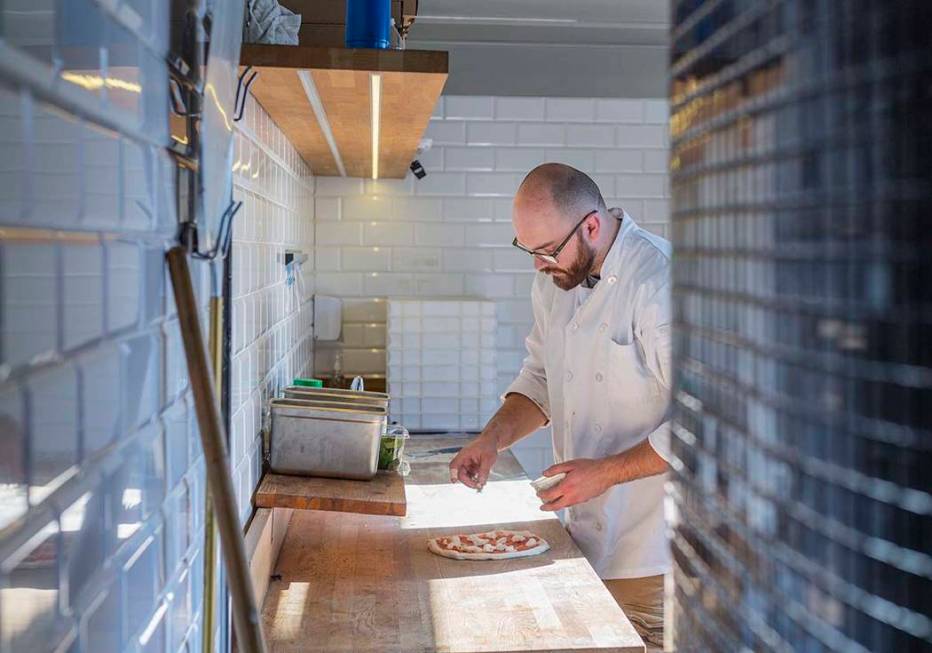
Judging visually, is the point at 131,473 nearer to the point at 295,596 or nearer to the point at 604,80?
the point at 295,596

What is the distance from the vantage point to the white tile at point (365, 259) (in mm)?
4156

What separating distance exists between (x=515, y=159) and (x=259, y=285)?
2215 mm

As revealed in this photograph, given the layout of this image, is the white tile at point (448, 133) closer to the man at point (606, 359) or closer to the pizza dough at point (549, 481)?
the man at point (606, 359)

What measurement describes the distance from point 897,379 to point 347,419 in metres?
2.04

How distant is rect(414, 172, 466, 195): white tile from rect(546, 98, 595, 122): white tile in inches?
17.5

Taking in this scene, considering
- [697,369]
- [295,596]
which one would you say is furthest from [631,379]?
[697,369]

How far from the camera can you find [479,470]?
2475 millimetres

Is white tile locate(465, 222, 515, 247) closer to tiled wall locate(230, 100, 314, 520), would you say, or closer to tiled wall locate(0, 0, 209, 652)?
tiled wall locate(230, 100, 314, 520)

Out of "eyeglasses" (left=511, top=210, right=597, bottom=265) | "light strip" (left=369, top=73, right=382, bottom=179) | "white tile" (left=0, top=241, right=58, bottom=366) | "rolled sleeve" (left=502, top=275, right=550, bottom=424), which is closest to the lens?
"white tile" (left=0, top=241, right=58, bottom=366)

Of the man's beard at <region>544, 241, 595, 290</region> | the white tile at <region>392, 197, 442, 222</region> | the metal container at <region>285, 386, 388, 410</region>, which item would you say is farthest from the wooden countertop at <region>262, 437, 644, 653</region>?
the white tile at <region>392, 197, 442, 222</region>

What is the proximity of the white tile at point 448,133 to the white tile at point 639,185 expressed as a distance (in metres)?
0.67

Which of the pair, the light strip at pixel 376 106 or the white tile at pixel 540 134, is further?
the white tile at pixel 540 134

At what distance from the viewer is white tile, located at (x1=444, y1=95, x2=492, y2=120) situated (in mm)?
4141

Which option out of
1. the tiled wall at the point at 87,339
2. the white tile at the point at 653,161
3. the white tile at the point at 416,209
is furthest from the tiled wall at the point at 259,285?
the white tile at the point at 653,161
